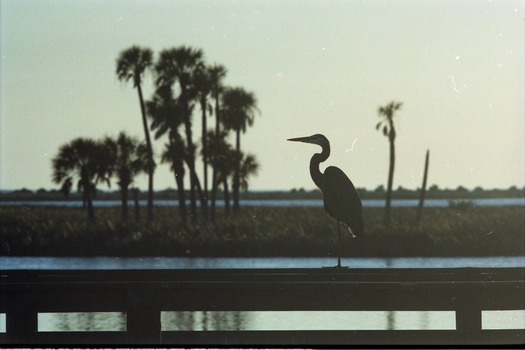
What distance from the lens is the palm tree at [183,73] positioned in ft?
162

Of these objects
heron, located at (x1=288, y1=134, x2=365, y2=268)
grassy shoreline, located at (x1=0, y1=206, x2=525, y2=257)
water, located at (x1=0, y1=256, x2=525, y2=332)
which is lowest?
water, located at (x1=0, y1=256, x2=525, y2=332)

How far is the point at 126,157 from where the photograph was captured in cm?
5859

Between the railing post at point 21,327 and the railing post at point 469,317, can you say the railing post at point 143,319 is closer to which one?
the railing post at point 21,327

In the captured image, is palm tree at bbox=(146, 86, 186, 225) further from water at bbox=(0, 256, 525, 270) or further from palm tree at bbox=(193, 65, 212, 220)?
water at bbox=(0, 256, 525, 270)

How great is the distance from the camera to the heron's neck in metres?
10.6

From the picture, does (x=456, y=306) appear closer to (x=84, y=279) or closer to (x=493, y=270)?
(x=493, y=270)

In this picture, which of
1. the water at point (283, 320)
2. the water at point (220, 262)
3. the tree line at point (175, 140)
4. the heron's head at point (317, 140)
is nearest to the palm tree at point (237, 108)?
the tree line at point (175, 140)

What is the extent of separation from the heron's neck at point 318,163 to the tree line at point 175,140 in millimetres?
36137

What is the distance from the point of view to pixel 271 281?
305 inches

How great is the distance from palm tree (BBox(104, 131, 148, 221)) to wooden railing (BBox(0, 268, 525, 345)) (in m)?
50.6

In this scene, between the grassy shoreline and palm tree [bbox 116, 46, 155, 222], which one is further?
palm tree [bbox 116, 46, 155, 222]

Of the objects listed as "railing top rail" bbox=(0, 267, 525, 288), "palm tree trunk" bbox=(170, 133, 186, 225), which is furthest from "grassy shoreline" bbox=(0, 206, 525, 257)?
"railing top rail" bbox=(0, 267, 525, 288)

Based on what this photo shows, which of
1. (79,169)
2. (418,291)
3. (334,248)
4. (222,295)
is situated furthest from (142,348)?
(79,169)

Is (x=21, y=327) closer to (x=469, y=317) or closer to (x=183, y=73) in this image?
(x=469, y=317)
